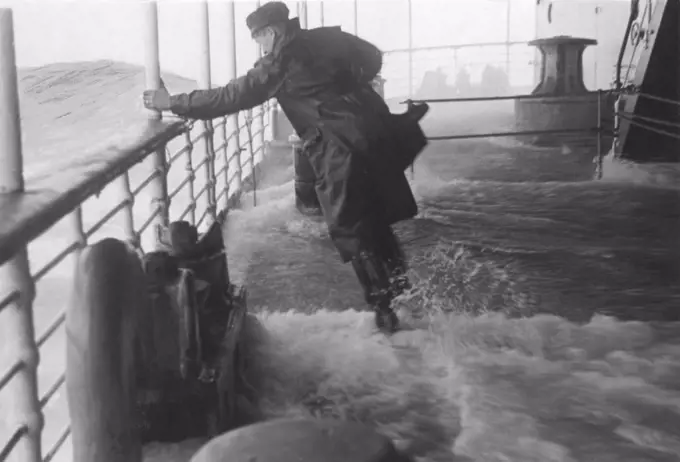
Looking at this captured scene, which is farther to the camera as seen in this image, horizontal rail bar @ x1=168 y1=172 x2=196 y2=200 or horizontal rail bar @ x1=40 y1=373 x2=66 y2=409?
horizontal rail bar @ x1=168 y1=172 x2=196 y2=200

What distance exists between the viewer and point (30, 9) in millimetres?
1587

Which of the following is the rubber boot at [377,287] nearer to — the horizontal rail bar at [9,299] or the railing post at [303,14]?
the railing post at [303,14]

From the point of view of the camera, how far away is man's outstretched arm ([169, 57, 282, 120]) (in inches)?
98.4

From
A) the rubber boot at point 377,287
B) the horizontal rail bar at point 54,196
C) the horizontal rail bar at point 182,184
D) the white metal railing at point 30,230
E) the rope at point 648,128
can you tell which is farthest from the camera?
the rope at point 648,128

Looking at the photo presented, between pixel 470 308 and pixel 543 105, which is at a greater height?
pixel 543 105

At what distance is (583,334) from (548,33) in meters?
2.95

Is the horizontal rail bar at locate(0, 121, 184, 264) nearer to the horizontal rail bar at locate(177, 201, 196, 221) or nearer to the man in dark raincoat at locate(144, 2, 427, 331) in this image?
the man in dark raincoat at locate(144, 2, 427, 331)

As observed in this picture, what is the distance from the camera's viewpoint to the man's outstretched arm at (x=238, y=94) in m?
2.50

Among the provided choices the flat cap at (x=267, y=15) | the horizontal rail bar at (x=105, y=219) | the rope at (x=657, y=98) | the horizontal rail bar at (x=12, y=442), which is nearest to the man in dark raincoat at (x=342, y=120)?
the flat cap at (x=267, y=15)

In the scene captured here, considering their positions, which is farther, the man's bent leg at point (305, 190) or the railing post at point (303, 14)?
the man's bent leg at point (305, 190)

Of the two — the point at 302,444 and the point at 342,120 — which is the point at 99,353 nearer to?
the point at 302,444

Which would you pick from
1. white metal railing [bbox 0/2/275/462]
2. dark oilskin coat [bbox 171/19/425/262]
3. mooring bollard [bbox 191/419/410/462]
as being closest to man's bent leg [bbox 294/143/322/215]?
dark oilskin coat [bbox 171/19/425/262]

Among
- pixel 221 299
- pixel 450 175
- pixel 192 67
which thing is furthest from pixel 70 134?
pixel 450 175

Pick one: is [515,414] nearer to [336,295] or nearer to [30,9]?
[336,295]
